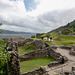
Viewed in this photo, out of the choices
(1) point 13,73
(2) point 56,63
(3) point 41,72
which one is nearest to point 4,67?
(1) point 13,73

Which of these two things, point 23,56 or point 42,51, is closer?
point 23,56

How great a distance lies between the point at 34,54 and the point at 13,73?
1365 centimetres

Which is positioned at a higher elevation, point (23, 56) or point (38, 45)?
point (38, 45)

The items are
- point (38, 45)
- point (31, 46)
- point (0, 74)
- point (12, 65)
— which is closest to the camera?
point (12, 65)

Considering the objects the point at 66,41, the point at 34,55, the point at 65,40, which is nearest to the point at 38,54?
the point at 34,55

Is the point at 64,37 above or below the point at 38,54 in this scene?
above

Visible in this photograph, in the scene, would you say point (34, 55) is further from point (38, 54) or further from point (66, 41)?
point (66, 41)

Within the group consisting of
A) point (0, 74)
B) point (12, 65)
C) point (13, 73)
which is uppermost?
point (12, 65)

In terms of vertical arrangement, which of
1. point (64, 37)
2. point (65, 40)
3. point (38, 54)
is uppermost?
point (64, 37)

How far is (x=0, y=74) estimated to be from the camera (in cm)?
1384

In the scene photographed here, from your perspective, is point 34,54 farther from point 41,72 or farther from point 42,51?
point 41,72

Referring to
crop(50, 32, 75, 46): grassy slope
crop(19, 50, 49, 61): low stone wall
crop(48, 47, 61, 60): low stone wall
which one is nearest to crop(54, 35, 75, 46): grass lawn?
crop(50, 32, 75, 46): grassy slope

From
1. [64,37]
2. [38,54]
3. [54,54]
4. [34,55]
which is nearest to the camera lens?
[54,54]

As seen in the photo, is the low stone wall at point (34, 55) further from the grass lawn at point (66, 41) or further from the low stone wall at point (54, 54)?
the grass lawn at point (66, 41)
